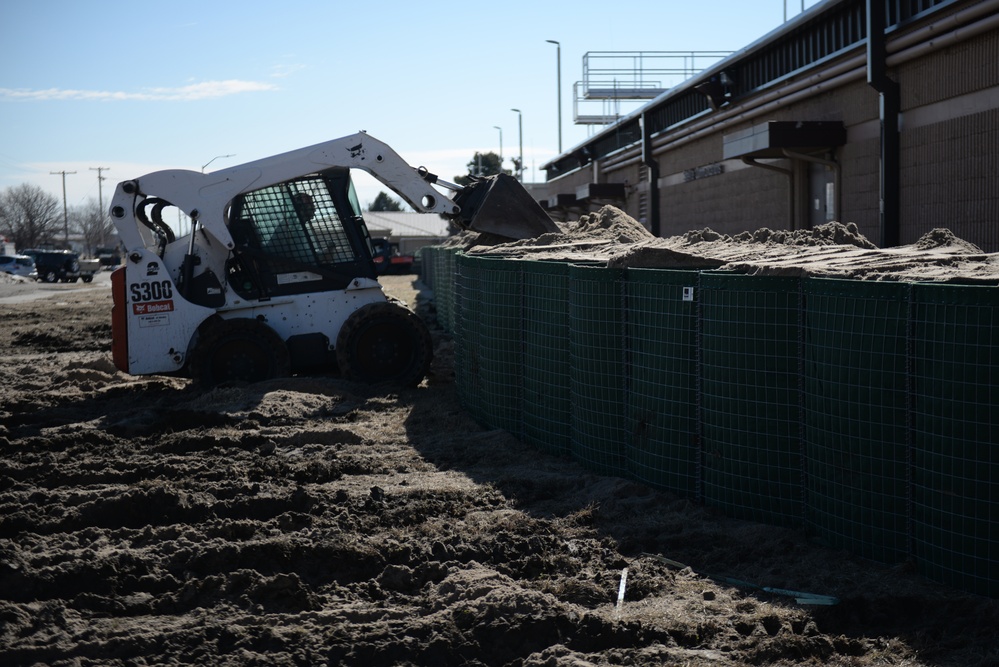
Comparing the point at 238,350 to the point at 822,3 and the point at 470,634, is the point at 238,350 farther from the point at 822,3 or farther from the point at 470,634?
the point at 822,3

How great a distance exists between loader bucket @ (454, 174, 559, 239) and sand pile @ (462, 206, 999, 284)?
5.07ft

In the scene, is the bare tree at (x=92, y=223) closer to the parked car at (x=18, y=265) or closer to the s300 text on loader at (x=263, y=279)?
the parked car at (x=18, y=265)

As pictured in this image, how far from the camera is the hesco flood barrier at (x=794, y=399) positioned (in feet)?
17.5

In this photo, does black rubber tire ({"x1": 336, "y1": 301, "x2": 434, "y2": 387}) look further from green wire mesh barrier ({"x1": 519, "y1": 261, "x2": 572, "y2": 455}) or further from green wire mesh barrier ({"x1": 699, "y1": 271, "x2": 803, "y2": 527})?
green wire mesh barrier ({"x1": 699, "y1": 271, "x2": 803, "y2": 527})

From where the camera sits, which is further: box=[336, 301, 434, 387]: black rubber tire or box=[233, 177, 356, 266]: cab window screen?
box=[233, 177, 356, 266]: cab window screen

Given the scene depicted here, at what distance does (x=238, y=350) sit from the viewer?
13.8m

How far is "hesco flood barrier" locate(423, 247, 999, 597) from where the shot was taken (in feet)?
17.5

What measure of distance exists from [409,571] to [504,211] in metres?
9.06

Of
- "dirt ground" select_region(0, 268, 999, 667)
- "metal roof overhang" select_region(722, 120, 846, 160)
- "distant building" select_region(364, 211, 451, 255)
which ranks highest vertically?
"distant building" select_region(364, 211, 451, 255)

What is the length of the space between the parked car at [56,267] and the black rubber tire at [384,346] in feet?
170

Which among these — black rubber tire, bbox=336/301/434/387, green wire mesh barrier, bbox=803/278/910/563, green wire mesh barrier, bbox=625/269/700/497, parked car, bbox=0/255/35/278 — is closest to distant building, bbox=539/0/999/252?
green wire mesh barrier, bbox=625/269/700/497

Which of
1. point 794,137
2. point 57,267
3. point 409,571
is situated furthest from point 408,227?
point 409,571

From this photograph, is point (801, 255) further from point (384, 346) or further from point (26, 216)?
point (26, 216)

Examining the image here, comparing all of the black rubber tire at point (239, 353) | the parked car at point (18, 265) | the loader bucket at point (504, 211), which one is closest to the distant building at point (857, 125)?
the loader bucket at point (504, 211)
